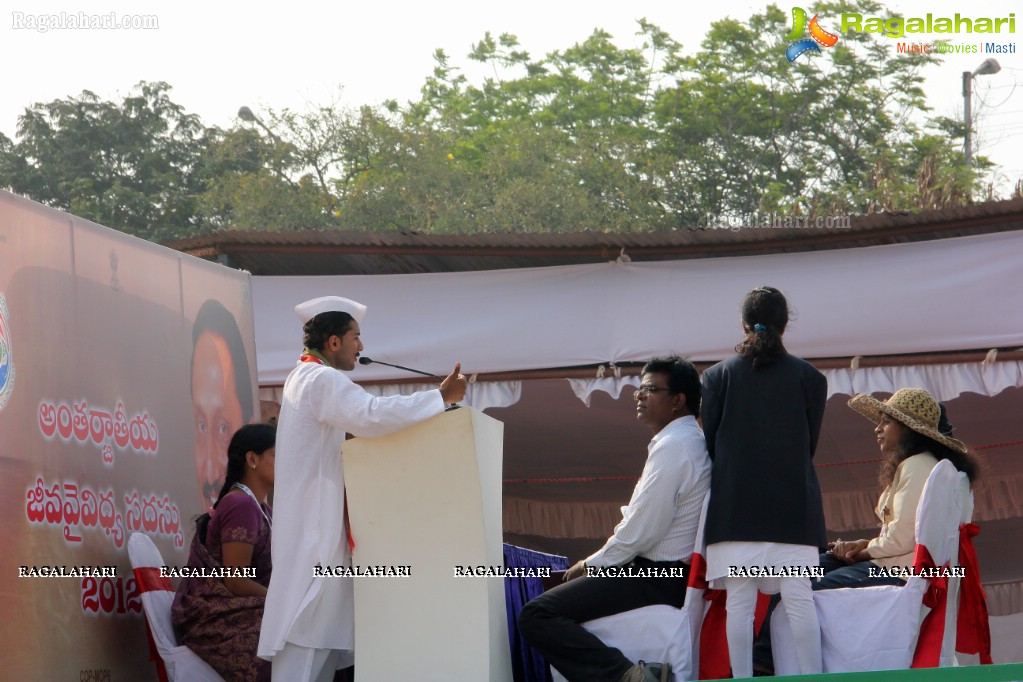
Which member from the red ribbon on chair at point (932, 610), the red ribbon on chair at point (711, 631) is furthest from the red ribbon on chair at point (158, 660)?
the red ribbon on chair at point (932, 610)

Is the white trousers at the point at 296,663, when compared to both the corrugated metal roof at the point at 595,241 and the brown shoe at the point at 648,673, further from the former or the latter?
the corrugated metal roof at the point at 595,241

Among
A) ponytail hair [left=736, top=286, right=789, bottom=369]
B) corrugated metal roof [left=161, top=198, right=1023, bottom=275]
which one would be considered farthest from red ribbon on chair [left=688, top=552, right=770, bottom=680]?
corrugated metal roof [left=161, top=198, right=1023, bottom=275]

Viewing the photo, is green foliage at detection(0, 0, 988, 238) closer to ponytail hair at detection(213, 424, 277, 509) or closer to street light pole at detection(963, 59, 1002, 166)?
street light pole at detection(963, 59, 1002, 166)

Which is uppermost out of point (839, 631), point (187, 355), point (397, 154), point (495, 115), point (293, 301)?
point (495, 115)

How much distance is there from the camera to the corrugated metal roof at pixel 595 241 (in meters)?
6.77

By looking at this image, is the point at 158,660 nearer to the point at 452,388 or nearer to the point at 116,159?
the point at 452,388

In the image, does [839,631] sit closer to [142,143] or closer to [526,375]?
[526,375]

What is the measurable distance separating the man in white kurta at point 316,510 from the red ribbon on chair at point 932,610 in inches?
70.1

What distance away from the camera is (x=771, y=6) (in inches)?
893

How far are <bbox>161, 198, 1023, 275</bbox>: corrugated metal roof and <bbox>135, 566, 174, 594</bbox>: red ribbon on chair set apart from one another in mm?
2563

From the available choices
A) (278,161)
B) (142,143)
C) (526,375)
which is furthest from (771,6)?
(526,375)

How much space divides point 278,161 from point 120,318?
17193 millimetres

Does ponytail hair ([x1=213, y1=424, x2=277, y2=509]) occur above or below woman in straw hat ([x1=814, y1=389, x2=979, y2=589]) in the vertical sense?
above

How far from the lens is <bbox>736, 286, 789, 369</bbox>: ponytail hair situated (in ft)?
13.7
